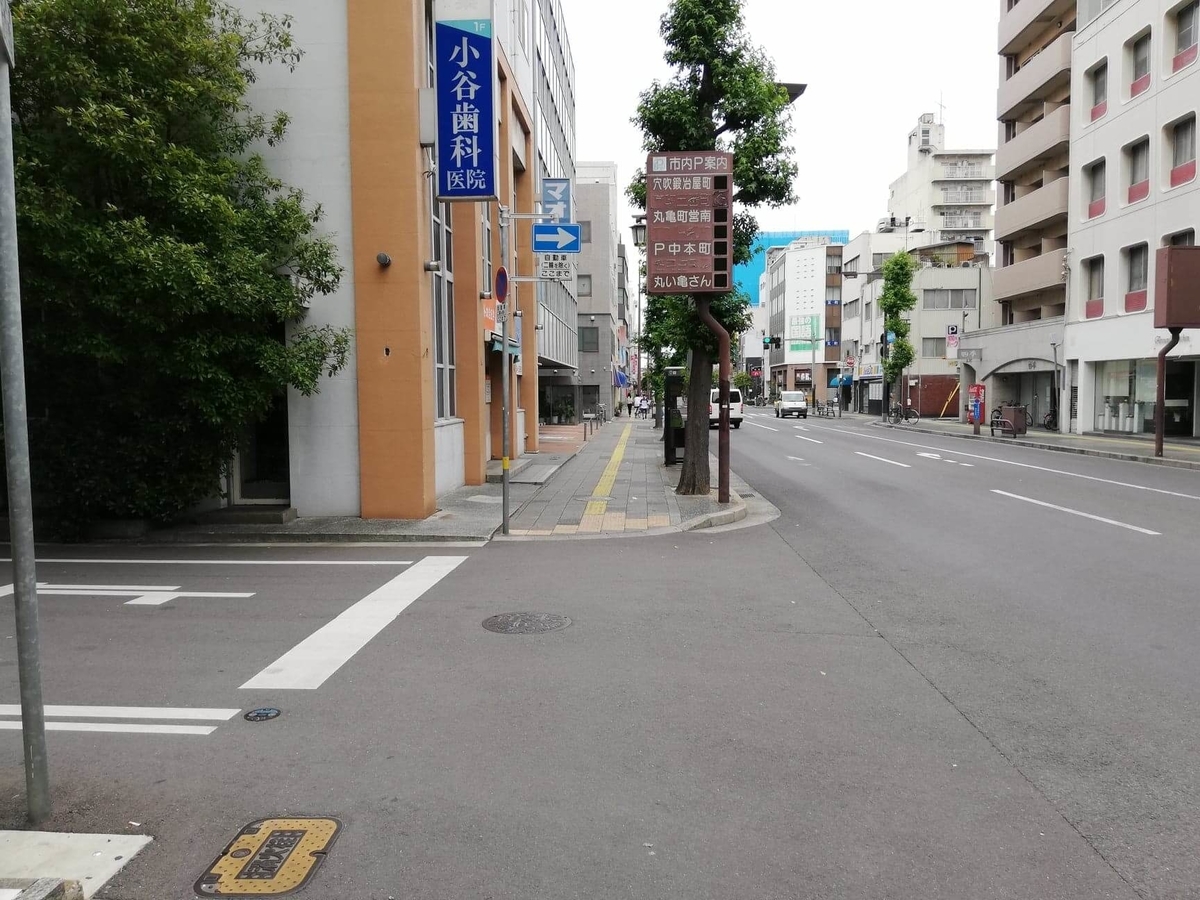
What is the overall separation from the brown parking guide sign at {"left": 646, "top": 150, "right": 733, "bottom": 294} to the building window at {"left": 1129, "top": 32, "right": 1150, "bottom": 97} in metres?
24.5

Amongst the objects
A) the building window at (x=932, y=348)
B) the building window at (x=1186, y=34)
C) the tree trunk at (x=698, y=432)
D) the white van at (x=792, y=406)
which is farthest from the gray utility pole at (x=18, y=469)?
the building window at (x=932, y=348)

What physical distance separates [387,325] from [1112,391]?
30361 millimetres

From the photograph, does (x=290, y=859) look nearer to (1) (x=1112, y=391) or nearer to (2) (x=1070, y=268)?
(1) (x=1112, y=391)

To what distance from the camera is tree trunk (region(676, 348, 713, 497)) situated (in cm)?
1529

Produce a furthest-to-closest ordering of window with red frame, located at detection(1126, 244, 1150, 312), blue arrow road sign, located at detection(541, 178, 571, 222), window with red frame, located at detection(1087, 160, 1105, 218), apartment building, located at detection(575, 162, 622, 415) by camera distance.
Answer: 1. apartment building, located at detection(575, 162, 622, 415)
2. window with red frame, located at detection(1087, 160, 1105, 218)
3. window with red frame, located at detection(1126, 244, 1150, 312)
4. blue arrow road sign, located at detection(541, 178, 571, 222)

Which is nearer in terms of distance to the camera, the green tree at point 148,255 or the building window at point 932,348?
the green tree at point 148,255

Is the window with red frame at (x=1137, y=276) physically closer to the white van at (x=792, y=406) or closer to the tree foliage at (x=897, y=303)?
the tree foliage at (x=897, y=303)

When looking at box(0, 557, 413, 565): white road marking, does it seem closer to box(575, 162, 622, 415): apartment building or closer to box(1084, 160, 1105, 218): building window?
box(1084, 160, 1105, 218): building window

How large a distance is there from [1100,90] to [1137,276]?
27.3 feet

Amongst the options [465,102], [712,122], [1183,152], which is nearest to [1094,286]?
[1183,152]

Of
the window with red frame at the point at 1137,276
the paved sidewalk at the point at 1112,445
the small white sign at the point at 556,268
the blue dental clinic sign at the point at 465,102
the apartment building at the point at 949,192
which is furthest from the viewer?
the apartment building at the point at 949,192

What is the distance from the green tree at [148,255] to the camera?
9484 mm

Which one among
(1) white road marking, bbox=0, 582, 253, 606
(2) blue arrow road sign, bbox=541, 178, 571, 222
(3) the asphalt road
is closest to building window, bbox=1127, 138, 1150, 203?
(2) blue arrow road sign, bbox=541, 178, 571, 222

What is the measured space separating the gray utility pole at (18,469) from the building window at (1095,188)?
3698 centimetres
